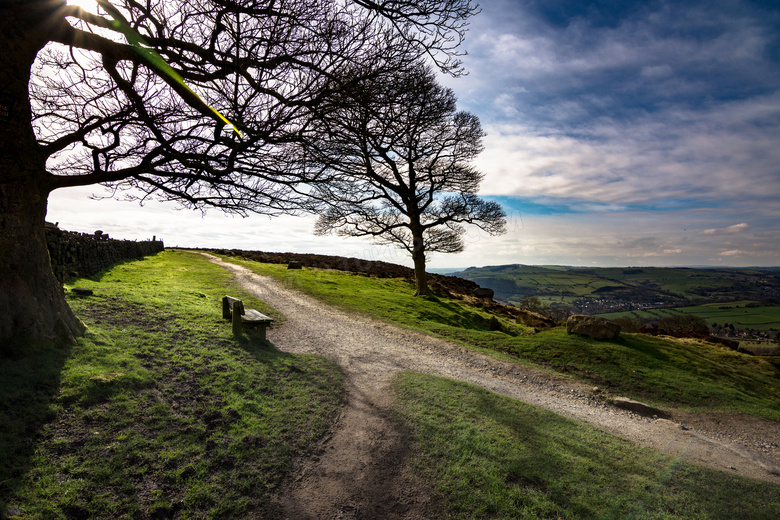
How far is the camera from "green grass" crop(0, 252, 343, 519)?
3.49 metres

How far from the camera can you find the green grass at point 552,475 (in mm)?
3994

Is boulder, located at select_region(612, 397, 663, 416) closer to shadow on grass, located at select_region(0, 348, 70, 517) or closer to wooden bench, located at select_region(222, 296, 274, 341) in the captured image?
wooden bench, located at select_region(222, 296, 274, 341)

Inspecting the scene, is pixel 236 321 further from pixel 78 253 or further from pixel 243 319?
pixel 78 253

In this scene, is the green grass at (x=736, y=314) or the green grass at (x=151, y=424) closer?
the green grass at (x=151, y=424)

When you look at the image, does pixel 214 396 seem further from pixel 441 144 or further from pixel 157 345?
pixel 441 144

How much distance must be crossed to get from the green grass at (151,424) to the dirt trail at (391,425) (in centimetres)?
51

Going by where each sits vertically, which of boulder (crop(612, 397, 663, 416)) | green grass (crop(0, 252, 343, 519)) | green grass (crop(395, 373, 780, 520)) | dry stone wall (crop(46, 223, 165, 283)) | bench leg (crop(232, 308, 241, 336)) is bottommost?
boulder (crop(612, 397, 663, 416))

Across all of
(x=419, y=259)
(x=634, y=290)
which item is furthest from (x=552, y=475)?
(x=634, y=290)

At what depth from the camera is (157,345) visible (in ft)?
23.1

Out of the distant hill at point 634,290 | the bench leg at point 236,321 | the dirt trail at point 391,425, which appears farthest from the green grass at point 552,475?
the distant hill at point 634,290

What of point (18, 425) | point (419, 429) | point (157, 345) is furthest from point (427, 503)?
point (157, 345)

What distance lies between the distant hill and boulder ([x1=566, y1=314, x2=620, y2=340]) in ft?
206

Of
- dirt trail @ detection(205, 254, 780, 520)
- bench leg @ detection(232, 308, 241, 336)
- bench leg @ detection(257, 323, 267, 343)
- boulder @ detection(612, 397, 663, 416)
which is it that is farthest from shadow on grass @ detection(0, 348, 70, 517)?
boulder @ detection(612, 397, 663, 416)

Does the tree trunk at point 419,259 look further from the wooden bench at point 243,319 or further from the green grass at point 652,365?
the wooden bench at point 243,319
